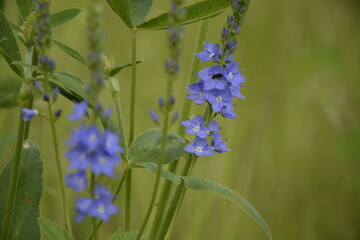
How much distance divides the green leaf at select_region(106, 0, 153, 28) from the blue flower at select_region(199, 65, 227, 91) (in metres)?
0.46

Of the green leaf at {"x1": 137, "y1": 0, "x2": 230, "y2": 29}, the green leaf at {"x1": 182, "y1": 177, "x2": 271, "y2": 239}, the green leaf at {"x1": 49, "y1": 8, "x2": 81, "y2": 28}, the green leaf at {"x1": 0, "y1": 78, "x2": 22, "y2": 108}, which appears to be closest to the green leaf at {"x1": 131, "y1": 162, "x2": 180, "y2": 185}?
the green leaf at {"x1": 182, "y1": 177, "x2": 271, "y2": 239}

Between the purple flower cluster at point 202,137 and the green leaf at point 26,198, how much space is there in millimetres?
644

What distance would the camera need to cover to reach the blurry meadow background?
3816mm

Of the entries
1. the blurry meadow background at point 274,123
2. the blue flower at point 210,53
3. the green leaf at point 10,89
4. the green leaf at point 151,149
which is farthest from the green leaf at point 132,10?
the blurry meadow background at point 274,123

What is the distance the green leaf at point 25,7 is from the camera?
219 cm

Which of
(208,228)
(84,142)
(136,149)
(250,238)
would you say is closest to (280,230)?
(250,238)

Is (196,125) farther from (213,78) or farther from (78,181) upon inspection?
(78,181)

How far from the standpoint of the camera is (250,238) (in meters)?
4.06

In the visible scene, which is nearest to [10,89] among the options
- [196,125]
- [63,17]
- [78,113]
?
[63,17]

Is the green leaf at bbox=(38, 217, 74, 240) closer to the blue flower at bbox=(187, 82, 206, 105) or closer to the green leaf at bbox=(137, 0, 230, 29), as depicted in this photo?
the blue flower at bbox=(187, 82, 206, 105)

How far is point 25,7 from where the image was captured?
2.20 metres

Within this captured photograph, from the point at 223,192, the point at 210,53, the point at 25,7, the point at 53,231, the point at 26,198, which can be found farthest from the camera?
the point at 25,7

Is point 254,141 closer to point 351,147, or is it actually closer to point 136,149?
point 351,147

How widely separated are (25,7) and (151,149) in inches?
30.8
